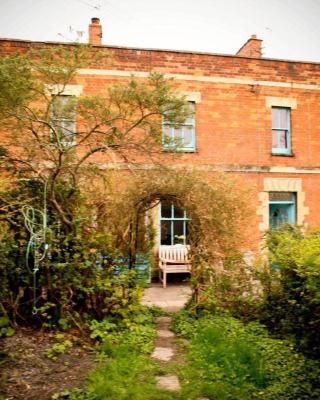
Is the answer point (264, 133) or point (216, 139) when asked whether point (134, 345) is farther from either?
point (264, 133)

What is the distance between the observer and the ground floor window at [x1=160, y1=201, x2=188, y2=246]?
A: 11047mm

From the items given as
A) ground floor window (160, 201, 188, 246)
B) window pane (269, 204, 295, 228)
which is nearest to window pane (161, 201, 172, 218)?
ground floor window (160, 201, 188, 246)

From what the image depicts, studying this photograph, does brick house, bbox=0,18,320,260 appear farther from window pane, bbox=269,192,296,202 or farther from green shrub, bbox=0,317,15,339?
green shrub, bbox=0,317,15,339

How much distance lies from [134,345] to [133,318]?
0.82 m

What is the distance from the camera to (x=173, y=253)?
1029 centimetres

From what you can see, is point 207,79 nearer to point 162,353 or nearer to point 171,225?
point 171,225

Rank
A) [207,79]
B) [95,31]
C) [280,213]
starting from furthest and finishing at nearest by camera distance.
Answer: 1. [280,213]
2. [95,31]
3. [207,79]

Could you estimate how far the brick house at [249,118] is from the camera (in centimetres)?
1113

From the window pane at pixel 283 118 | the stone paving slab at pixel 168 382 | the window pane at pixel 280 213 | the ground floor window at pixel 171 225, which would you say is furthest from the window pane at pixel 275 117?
the stone paving slab at pixel 168 382

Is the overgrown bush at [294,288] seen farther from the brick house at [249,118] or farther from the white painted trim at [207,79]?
the white painted trim at [207,79]


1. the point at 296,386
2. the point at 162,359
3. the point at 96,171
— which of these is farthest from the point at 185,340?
the point at 96,171

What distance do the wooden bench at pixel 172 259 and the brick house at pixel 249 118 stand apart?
0.71 metres

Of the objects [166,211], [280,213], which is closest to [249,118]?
[280,213]

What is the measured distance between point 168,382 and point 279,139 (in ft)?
35.0
